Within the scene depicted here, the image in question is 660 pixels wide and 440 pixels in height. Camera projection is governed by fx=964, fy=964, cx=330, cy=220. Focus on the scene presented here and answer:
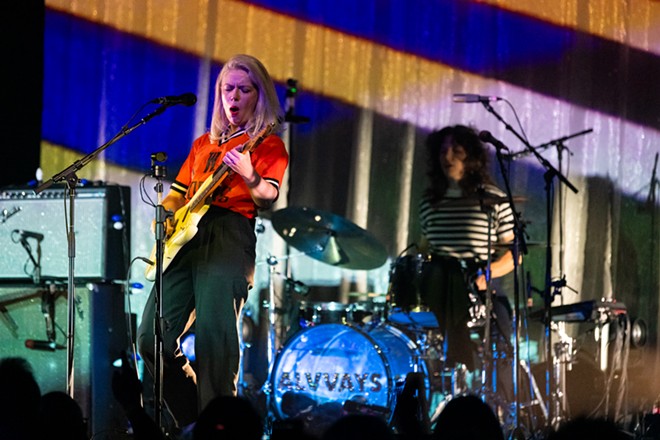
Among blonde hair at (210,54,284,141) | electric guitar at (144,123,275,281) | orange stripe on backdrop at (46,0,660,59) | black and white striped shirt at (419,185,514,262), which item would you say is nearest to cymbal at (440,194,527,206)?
black and white striped shirt at (419,185,514,262)

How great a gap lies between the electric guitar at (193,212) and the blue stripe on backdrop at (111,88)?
8.84 ft

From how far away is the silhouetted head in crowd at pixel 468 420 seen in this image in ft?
8.54

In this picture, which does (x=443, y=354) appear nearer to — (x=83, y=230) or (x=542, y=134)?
(x=542, y=134)

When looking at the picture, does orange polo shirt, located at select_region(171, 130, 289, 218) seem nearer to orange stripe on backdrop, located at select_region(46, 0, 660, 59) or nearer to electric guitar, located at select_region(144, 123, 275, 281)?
electric guitar, located at select_region(144, 123, 275, 281)

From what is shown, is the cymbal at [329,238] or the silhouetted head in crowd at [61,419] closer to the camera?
the silhouetted head in crowd at [61,419]

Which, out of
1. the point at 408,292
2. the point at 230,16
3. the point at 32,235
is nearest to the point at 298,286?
the point at 408,292

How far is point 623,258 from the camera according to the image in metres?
6.71

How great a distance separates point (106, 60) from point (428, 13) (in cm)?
247

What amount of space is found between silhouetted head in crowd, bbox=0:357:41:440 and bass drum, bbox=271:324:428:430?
9.65ft

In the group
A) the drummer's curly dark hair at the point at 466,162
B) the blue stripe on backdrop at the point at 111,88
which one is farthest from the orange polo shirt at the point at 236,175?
the blue stripe on backdrop at the point at 111,88

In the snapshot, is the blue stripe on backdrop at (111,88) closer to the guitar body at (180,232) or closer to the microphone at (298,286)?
the microphone at (298,286)

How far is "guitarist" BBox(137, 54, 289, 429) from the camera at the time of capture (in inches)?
175

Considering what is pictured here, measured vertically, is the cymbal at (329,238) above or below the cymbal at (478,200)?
below

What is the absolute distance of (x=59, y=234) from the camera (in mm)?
→ 6203
